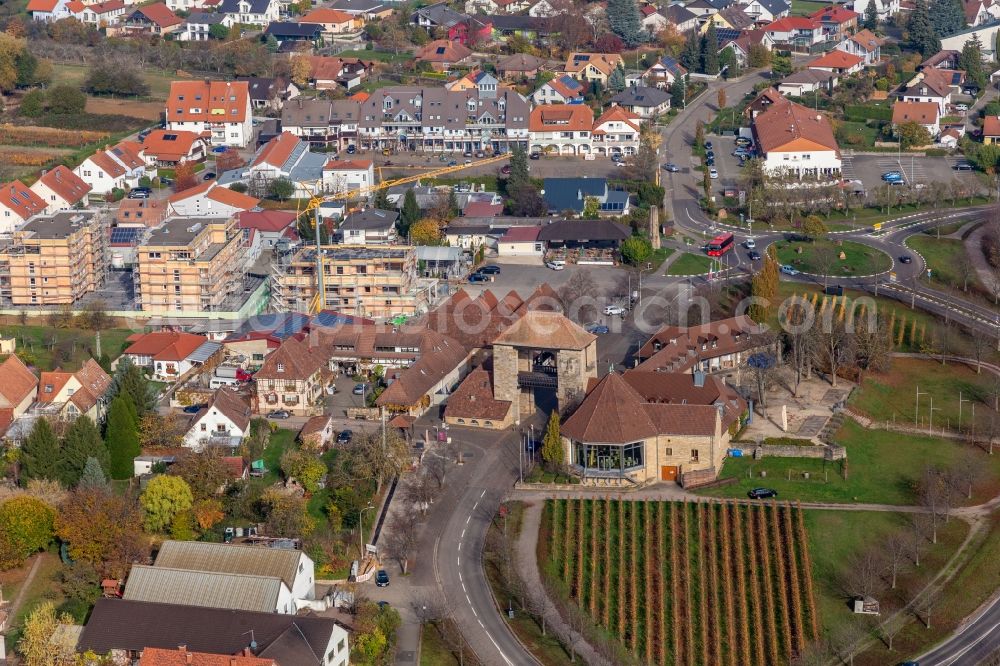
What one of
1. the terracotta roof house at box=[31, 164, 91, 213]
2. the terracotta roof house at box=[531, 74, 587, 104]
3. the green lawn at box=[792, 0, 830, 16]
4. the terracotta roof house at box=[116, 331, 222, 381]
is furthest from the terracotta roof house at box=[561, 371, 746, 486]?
the green lawn at box=[792, 0, 830, 16]

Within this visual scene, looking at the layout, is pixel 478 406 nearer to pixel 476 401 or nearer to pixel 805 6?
pixel 476 401

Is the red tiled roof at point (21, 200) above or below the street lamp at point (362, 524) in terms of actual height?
below

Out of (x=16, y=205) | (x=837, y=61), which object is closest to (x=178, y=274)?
(x=16, y=205)

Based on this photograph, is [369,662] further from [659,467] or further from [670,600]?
[659,467]

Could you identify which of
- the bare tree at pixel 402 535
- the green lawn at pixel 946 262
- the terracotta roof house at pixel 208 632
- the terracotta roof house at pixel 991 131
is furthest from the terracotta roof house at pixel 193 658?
the terracotta roof house at pixel 991 131

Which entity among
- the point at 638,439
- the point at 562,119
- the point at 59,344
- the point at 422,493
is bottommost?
the point at 59,344

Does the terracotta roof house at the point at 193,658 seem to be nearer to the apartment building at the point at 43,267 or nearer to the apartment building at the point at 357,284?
the apartment building at the point at 357,284

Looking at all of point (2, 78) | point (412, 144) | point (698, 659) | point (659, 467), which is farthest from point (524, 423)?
point (2, 78)
